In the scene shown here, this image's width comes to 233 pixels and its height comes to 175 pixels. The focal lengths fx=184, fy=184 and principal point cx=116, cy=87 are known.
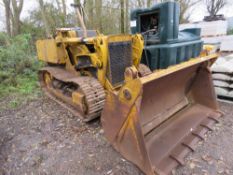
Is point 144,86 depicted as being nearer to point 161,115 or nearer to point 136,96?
point 136,96

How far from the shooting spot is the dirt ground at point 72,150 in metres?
2.10

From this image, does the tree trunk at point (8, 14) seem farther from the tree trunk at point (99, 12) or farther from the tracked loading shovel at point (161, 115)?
the tracked loading shovel at point (161, 115)

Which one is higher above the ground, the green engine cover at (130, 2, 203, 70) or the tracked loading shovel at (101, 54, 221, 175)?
the green engine cover at (130, 2, 203, 70)

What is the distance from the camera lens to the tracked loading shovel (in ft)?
5.90

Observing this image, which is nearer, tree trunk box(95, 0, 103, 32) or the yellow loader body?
the yellow loader body

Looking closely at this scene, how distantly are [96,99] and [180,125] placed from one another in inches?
50.4

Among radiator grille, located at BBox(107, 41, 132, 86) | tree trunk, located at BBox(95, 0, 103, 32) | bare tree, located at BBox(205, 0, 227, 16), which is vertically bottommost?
radiator grille, located at BBox(107, 41, 132, 86)

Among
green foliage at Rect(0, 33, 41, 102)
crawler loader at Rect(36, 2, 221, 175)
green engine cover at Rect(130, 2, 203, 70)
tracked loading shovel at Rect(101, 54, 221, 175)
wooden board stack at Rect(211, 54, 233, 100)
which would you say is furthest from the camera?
green foliage at Rect(0, 33, 41, 102)

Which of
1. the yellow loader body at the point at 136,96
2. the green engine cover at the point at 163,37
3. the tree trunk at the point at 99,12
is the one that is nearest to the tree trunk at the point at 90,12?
the tree trunk at the point at 99,12

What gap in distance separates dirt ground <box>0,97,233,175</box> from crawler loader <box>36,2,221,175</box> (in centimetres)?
15

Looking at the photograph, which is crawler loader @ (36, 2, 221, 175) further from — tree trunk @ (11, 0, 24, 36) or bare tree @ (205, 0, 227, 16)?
bare tree @ (205, 0, 227, 16)

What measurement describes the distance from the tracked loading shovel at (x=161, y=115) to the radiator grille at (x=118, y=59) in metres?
0.81

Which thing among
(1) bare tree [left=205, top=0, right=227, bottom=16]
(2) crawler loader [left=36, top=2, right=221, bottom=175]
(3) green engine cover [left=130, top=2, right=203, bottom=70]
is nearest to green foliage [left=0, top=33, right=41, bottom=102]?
(2) crawler loader [left=36, top=2, right=221, bottom=175]

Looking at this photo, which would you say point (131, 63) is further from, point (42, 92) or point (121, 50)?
point (42, 92)
